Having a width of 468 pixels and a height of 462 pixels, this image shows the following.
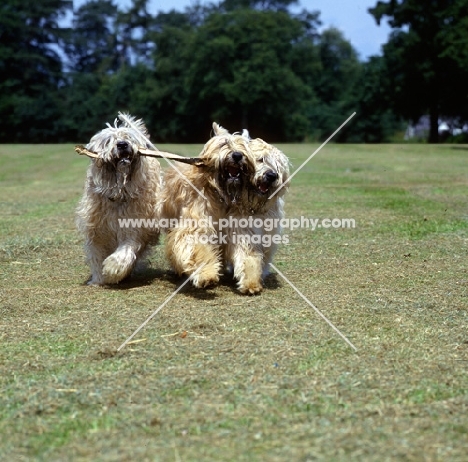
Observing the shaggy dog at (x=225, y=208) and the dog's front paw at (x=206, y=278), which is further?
the shaggy dog at (x=225, y=208)

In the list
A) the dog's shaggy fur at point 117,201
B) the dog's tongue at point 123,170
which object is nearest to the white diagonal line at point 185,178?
the dog's shaggy fur at point 117,201

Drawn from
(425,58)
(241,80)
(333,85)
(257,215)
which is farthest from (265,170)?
(333,85)

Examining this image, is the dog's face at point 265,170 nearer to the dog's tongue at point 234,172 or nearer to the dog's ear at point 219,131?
the dog's tongue at point 234,172

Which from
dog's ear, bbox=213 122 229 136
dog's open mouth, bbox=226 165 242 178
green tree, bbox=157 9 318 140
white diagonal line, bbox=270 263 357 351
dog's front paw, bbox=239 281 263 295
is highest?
green tree, bbox=157 9 318 140

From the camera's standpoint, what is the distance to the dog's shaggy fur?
674cm

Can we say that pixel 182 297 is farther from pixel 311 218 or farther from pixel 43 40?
pixel 43 40

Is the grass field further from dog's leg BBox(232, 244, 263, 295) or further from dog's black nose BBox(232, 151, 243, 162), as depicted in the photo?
dog's black nose BBox(232, 151, 243, 162)

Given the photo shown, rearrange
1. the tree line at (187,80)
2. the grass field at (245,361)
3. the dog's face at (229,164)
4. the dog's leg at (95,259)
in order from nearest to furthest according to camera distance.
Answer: the grass field at (245,361)
the dog's face at (229,164)
the dog's leg at (95,259)
the tree line at (187,80)

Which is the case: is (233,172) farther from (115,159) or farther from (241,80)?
(241,80)

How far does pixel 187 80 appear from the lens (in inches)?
2322

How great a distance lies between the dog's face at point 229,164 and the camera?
21.3 feet

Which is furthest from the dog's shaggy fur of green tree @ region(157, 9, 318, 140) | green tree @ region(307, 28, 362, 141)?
green tree @ region(157, 9, 318, 140)

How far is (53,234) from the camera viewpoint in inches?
412

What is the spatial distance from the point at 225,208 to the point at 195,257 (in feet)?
1.72
